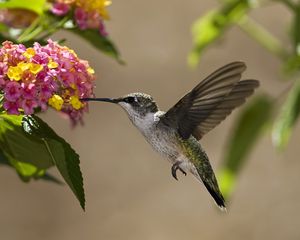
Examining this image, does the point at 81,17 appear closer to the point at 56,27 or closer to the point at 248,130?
the point at 56,27

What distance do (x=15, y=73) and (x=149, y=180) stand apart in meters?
4.62

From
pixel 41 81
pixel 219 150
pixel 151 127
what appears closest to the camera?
pixel 41 81

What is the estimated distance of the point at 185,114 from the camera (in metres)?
1.87

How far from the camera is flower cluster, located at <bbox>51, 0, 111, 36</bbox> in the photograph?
1997 mm

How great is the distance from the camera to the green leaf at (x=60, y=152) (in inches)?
60.4

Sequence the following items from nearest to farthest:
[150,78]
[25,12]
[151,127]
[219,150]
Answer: [151,127] < [25,12] < [219,150] < [150,78]

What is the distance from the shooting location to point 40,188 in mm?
5844

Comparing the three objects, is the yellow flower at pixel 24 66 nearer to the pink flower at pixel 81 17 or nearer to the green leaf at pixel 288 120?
the pink flower at pixel 81 17

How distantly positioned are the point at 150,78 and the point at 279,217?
177 centimetres

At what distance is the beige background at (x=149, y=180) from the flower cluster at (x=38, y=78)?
3.78m

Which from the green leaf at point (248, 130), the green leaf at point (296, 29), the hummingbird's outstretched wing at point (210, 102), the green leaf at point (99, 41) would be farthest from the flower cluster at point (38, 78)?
the green leaf at point (248, 130)

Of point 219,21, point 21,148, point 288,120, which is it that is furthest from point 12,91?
point 219,21

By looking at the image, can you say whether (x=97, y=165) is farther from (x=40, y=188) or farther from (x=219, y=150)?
(x=219, y=150)

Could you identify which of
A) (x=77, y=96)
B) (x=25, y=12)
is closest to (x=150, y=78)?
(x=25, y=12)
